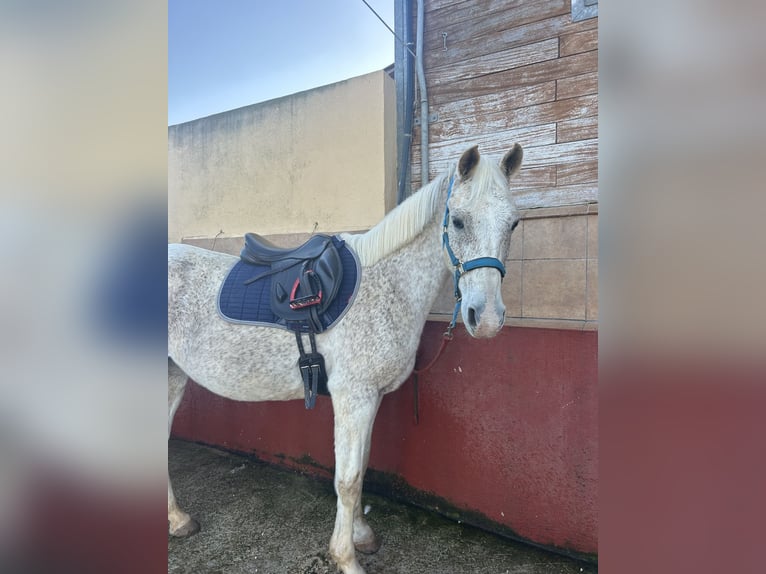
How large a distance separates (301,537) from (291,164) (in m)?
2.48

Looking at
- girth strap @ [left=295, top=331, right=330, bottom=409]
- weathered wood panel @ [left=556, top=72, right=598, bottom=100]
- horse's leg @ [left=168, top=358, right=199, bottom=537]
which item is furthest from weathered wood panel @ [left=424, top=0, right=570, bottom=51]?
horse's leg @ [left=168, top=358, right=199, bottom=537]

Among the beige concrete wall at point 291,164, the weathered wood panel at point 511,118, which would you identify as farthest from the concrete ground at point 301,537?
the weathered wood panel at point 511,118

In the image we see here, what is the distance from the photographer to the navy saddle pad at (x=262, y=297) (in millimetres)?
1889

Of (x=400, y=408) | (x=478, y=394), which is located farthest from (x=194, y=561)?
(x=478, y=394)

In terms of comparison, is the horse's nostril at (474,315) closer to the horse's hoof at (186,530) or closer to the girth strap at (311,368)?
the girth strap at (311,368)

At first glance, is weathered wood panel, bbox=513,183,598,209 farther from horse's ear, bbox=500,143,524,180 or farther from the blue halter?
the blue halter

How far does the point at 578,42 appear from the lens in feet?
6.89

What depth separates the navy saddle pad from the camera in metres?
1.89

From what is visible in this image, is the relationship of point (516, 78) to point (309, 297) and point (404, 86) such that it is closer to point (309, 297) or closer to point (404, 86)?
point (404, 86)

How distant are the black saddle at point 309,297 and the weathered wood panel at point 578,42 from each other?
5.22ft
